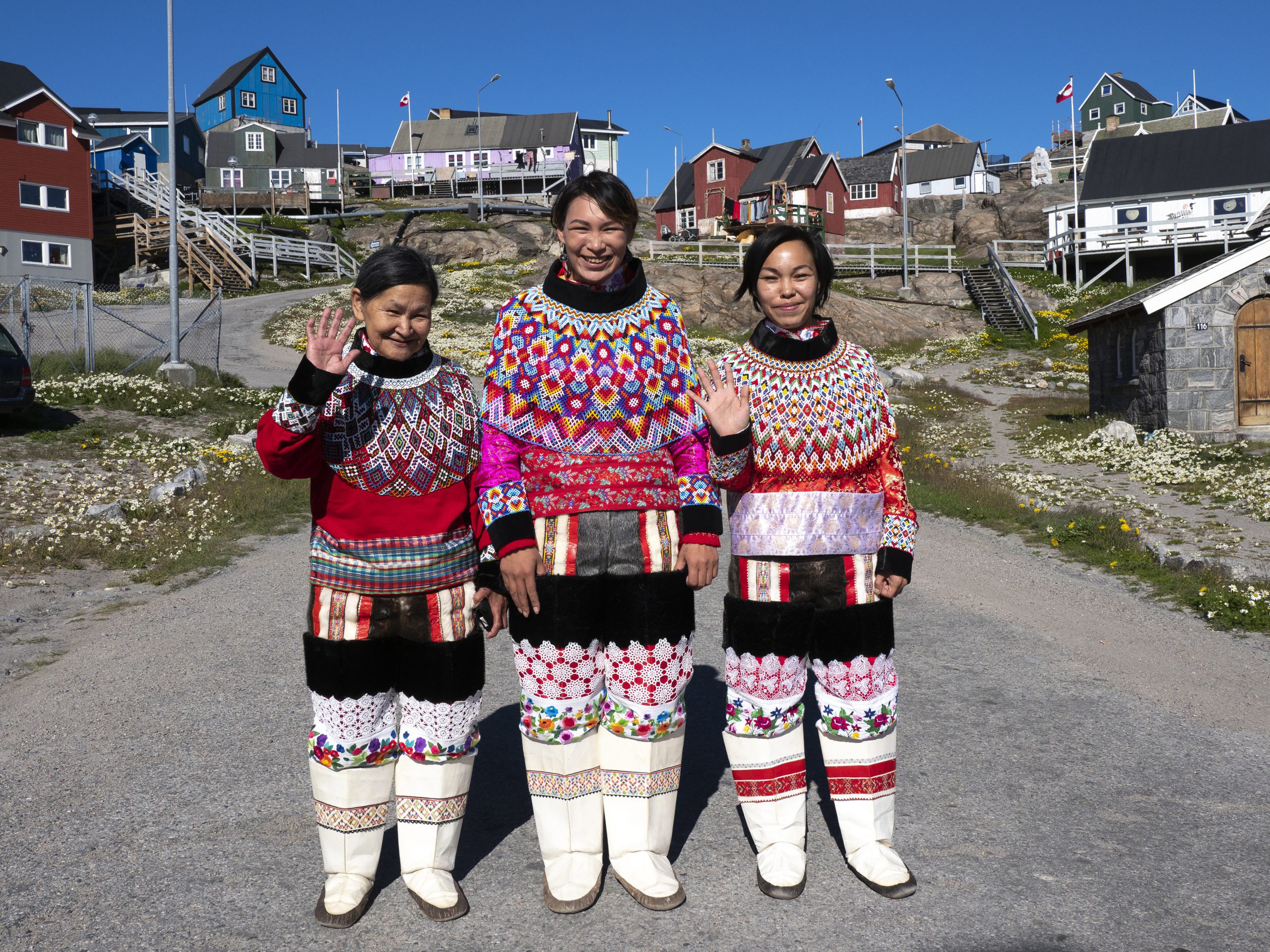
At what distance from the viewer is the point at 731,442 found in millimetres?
3107

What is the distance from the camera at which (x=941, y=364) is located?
96.5ft

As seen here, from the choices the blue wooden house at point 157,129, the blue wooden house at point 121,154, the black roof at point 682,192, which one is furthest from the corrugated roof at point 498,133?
the blue wooden house at point 121,154

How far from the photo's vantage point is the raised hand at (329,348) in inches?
110

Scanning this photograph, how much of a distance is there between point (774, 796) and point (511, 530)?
1291mm

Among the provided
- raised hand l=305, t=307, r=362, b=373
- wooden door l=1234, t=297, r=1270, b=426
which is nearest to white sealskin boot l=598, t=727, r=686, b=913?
raised hand l=305, t=307, r=362, b=373

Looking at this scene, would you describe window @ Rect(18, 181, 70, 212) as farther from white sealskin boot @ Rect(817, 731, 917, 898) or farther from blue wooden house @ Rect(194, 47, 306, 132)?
white sealskin boot @ Rect(817, 731, 917, 898)

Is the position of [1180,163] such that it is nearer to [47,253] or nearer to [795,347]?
[47,253]

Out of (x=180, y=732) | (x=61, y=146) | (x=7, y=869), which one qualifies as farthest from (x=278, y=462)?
(x=61, y=146)

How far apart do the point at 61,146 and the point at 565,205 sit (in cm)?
4251

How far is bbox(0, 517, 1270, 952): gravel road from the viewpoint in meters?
3.01

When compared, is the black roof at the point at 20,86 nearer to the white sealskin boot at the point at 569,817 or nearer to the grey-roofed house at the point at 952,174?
the white sealskin boot at the point at 569,817

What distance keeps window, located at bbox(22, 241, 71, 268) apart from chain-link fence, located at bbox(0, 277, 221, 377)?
11288 millimetres

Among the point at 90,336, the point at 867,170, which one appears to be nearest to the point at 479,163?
the point at 867,170

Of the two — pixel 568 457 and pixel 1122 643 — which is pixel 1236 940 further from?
pixel 1122 643
